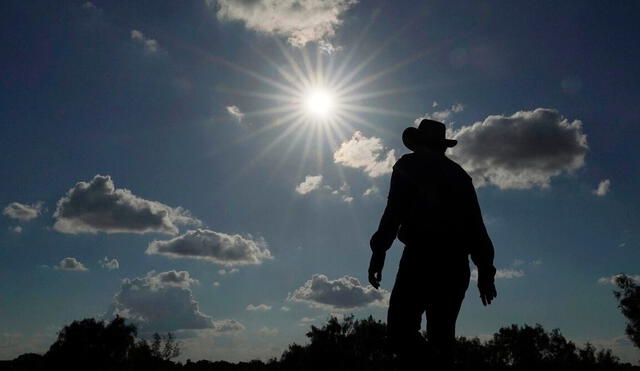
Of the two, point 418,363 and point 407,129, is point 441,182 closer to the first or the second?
point 407,129

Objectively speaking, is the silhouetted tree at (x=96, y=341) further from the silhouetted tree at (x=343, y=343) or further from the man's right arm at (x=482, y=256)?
the man's right arm at (x=482, y=256)

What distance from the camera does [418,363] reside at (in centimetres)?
333

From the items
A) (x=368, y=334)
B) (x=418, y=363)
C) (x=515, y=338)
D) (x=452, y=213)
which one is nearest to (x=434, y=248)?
(x=452, y=213)

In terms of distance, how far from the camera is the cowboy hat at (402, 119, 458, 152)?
4266 millimetres

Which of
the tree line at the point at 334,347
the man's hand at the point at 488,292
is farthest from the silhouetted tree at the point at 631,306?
the man's hand at the point at 488,292

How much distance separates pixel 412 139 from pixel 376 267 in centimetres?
130

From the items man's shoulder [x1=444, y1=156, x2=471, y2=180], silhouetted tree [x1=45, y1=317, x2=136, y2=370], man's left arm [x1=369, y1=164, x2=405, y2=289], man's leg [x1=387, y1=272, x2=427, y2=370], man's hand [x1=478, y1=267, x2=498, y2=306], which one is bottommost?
man's leg [x1=387, y1=272, x2=427, y2=370]

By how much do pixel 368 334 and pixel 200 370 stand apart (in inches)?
2534

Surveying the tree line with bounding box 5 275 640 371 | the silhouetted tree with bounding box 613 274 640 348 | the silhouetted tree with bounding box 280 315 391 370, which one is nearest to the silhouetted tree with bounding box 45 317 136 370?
the tree line with bounding box 5 275 640 371

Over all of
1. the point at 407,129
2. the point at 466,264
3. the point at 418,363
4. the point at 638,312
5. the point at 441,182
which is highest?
the point at 638,312

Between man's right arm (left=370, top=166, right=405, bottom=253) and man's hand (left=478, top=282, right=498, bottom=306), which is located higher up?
man's right arm (left=370, top=166, right=405, bottom=253)

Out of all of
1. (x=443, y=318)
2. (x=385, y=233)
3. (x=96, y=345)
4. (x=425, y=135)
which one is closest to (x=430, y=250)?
(x=385, y=233)

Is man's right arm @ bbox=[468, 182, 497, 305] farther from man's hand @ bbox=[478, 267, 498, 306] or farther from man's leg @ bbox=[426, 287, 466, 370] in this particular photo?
man's leg @ bbox=[426, 287, 466, 370]

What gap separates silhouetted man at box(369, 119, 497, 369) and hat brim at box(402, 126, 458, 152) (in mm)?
182
